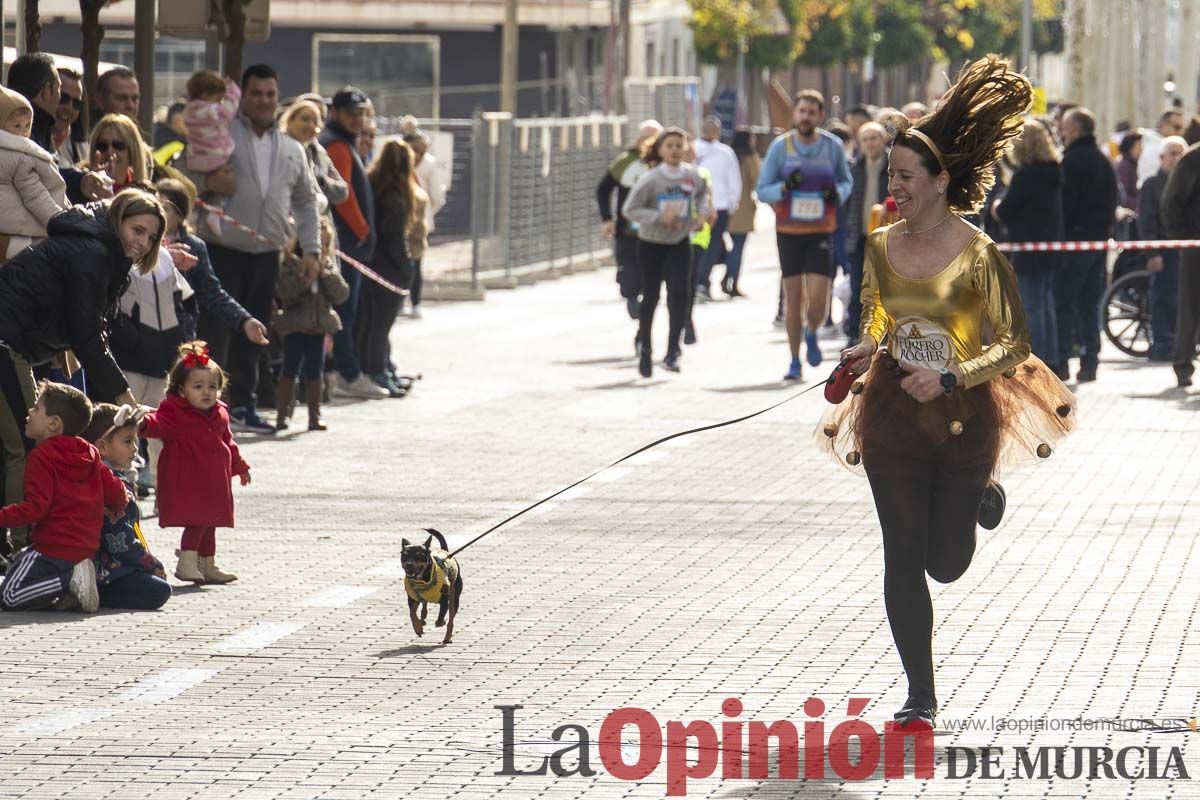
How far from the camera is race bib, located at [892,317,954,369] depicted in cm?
701

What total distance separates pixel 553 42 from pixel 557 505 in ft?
152

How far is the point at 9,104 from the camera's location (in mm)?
10680

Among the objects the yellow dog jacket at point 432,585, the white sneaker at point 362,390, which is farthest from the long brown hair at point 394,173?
the yellow dog jacket at point 432,585

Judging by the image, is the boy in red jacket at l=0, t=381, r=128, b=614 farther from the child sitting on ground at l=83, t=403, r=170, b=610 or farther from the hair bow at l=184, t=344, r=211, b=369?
the hair bow at l=184, t=344, r=211, b=369

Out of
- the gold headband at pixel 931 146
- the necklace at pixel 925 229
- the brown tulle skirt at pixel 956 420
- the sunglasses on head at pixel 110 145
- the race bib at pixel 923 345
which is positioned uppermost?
the gold headband at pixel 931 146

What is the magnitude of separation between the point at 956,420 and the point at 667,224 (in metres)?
11.7

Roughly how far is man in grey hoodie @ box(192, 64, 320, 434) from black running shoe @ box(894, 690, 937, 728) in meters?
7.80

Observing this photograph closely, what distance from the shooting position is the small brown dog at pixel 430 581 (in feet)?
27.1

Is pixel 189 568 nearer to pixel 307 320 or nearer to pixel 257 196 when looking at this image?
pixel 257 196

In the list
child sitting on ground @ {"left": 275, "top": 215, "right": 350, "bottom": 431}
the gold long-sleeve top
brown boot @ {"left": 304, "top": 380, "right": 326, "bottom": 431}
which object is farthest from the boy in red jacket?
brown boot @ {"left": 304, "top": 380, "right": 326, "bottom": 431}

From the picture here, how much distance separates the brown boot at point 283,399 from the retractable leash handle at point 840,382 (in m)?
8.14

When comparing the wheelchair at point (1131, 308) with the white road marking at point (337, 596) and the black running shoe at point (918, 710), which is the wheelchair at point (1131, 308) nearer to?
the white road marking at point (337, 596)

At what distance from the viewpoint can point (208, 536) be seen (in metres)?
9.90

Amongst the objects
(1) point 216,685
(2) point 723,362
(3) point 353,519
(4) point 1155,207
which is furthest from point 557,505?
(4) point 1155,207
